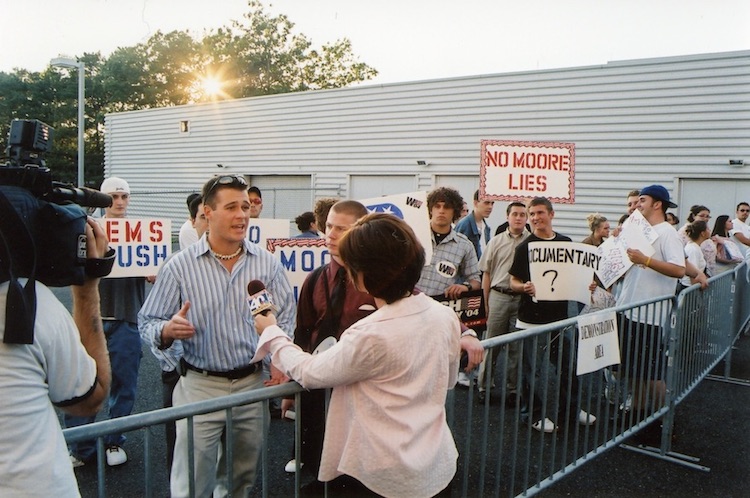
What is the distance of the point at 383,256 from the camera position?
2.09 metres

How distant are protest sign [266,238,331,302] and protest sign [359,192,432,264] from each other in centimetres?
56

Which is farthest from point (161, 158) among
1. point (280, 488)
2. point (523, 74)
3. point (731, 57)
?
point (280, 488)

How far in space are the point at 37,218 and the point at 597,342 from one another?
11.2ft

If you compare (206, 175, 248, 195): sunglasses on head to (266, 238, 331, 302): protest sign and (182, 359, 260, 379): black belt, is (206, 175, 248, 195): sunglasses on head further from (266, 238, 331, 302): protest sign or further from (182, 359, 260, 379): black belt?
(266, 238, 331, 302): protest sign

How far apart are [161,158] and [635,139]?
56.7 ft

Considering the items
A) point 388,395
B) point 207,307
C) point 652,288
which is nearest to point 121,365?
point 207,307

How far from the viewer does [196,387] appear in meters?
3.14

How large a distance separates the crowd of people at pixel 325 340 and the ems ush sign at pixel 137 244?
11 centimetres

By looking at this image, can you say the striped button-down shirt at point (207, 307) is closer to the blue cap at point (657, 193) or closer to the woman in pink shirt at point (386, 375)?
the woman in pink shirt at point (386, 375)

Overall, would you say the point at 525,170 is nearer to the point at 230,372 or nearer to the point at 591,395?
the point at 591,395

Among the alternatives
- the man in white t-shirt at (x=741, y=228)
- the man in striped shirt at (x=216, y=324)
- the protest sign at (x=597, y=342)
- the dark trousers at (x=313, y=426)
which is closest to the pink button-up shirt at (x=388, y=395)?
the dark trousers at (x=313, y=426)

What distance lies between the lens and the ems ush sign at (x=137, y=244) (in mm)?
5000

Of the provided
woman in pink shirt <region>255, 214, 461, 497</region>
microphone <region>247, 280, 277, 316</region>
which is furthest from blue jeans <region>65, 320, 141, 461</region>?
woman in pink shirt <region>255, 214, 461, 497</region>

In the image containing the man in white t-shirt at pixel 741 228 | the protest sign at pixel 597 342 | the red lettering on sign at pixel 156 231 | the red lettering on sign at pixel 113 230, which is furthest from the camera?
the man in white t-shirt at pixel 741 228
